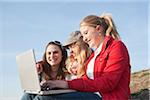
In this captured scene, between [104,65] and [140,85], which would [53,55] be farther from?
[140,85]

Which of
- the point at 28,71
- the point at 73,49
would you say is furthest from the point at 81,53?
the point at 28,71

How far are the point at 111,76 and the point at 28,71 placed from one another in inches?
12.3

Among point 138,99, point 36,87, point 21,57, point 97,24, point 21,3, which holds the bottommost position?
point 138,99

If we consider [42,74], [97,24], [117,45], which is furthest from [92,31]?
[42,74]

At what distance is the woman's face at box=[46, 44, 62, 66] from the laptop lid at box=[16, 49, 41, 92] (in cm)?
15

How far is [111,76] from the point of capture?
130 cm

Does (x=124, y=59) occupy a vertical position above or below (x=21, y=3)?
below

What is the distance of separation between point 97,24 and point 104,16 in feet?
0.16

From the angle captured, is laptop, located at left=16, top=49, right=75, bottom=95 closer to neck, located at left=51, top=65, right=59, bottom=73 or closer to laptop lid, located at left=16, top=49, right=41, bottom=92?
laptop lid, located at left=16, top=49, right=41, bottom=92

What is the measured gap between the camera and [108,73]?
131 cm

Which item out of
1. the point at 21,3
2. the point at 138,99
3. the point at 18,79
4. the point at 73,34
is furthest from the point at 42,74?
the point at 138,99

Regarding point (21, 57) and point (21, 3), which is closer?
point (21, 57)

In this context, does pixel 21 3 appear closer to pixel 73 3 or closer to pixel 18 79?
pixel 73 3

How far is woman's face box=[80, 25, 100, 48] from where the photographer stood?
141cm
